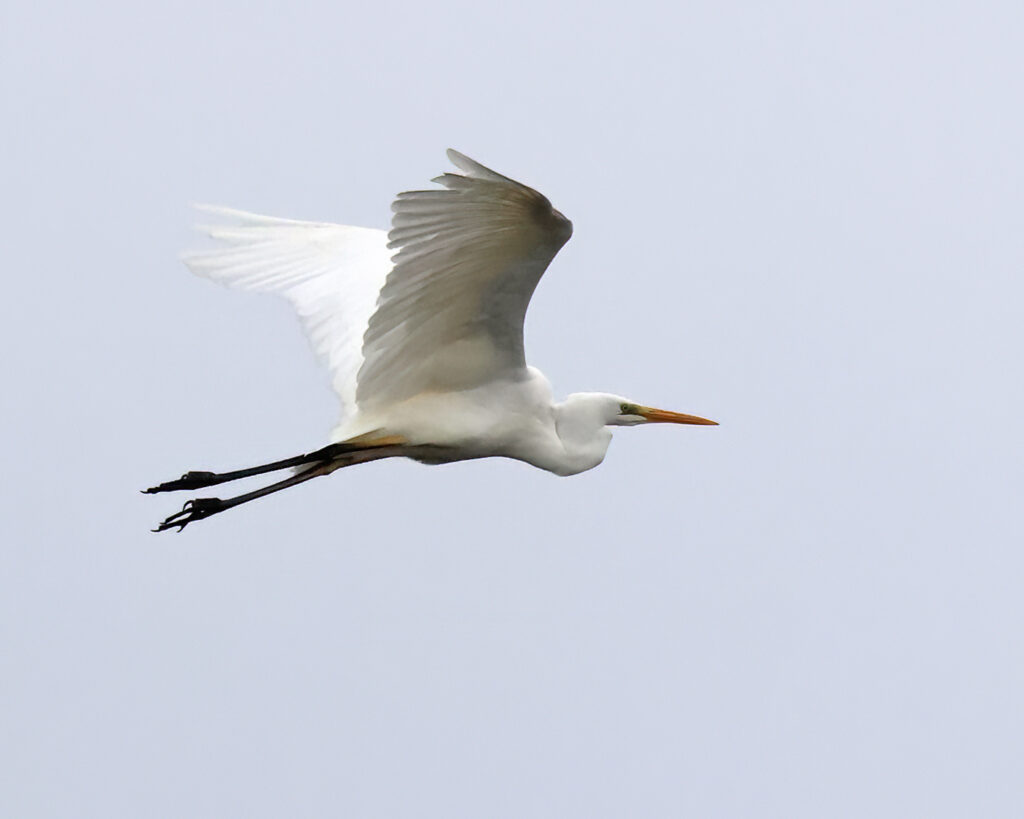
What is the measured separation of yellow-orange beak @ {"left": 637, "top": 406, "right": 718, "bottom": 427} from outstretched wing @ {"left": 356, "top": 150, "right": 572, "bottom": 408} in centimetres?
105

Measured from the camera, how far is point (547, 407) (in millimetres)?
7820

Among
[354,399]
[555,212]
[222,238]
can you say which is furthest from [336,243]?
[555,212]

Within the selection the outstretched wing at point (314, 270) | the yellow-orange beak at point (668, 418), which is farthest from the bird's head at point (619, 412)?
the outstretched wing at point (314, 270)

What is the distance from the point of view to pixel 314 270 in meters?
8.66

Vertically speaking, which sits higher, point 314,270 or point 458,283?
point 314,270

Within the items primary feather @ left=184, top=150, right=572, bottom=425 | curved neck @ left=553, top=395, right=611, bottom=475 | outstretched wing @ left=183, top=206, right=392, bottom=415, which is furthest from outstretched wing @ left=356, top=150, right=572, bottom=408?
outstretched wing @ left=183, top=206, right=392, bottom=415

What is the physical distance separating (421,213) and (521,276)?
2.81 feet

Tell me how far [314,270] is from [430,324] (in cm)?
170

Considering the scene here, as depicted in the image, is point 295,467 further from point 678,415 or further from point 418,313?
point 678,415

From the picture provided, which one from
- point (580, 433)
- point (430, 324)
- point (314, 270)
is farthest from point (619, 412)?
point (314, 270)

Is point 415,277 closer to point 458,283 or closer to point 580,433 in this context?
point 458,283

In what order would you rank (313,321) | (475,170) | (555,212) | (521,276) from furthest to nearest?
(313,321)
(521,276)
(555,212)
(475,170)

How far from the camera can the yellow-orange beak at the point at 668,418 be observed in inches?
330

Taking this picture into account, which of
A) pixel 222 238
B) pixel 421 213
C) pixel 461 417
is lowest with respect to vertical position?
pixel 461 417
